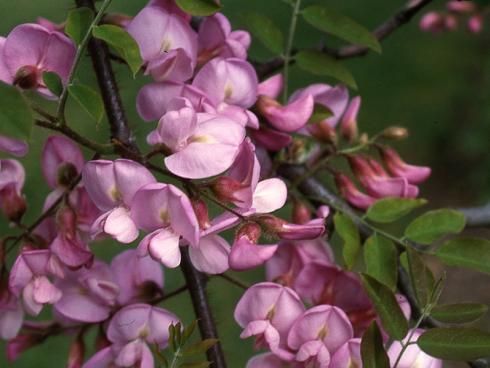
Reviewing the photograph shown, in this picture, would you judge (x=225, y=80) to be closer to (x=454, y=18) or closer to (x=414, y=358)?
(x=414, y=358)

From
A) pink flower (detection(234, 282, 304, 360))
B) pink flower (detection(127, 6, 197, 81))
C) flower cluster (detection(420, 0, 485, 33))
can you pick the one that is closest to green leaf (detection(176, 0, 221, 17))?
pink flower (detection(127, 6, 197, 81))

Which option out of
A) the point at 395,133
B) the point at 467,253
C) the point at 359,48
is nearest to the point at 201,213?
the point at 467,253

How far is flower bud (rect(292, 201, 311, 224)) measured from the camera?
34.2 inches

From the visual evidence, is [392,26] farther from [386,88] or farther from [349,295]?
[386,88]

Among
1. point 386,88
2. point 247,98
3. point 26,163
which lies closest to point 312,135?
point 247,98

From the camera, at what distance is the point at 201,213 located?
0.66 meters

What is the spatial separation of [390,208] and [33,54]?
377 millimetres

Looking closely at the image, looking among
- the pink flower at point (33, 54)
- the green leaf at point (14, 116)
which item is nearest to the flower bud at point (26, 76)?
the pink flower at point (33, 54)

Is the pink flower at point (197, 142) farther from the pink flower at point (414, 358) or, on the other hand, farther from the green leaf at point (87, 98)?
the pink flower at point (414, 358)

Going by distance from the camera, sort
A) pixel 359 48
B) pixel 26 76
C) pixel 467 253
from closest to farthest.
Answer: pixel 26 76, pixel 467 253, pixel 359 48

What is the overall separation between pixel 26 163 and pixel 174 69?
207 cm

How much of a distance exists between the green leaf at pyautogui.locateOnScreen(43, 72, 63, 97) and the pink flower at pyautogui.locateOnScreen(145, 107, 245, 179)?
8 centimetres

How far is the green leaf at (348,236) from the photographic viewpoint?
80cm

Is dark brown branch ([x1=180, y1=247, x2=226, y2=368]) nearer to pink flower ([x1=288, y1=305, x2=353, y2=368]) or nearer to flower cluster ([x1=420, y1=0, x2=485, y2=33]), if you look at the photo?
pink flower ([x1=288, y1=305, x2=353, y2=368])
